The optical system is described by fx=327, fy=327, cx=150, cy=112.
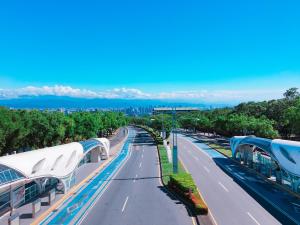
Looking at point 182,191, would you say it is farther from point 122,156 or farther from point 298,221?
point 122,156

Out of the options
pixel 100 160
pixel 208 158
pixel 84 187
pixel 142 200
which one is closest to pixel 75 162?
pixel 84 187

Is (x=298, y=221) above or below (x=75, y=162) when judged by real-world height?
below

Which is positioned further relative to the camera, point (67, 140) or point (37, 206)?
point (67, 140)

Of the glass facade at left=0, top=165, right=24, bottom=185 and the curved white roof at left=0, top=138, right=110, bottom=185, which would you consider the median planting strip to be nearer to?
the curved white roof at left=0, top=138, right=110, bottom=185

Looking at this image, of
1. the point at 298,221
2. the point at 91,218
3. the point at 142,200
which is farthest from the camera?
the point at 142,200

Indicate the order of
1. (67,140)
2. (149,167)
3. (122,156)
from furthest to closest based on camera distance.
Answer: (67,140) < (122,156) < (149,167)

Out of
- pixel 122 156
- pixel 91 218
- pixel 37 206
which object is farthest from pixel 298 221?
pixel 122 156

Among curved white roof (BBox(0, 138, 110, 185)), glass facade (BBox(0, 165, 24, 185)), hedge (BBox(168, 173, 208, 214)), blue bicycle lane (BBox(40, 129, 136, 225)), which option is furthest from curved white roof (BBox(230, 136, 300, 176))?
glass facade (BBox(0, 165, 24, 185))

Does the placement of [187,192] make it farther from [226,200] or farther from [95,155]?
[95,155]
